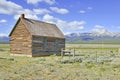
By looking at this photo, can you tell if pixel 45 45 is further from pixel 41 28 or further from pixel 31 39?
pixel 31 39

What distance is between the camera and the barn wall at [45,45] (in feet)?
137

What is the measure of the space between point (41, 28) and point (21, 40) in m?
5.37

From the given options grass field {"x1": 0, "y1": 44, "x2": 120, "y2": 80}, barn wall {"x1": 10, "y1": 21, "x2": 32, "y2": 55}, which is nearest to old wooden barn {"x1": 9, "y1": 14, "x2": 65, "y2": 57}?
barn wall {"x1": 10, "y1": 21, "x2": 32, "y2": 55}

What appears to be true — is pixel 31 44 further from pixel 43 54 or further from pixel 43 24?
pixel 43 24

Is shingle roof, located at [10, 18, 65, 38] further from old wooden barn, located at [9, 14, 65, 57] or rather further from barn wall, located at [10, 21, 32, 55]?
barn wall, located at [10, 21, 32, 55]

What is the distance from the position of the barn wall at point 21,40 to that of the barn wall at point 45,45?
1.04 meters

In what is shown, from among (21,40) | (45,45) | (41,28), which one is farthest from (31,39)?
(41,28)

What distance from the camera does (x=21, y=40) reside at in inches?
1662

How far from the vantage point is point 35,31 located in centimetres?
4262

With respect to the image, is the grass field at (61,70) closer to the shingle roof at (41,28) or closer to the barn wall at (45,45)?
the barn wall at (45,45)

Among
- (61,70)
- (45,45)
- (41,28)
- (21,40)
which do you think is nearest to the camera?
(61,70)

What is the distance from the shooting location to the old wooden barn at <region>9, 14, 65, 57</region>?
41362 millimetres

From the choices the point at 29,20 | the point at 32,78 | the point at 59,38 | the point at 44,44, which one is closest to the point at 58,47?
the point at 59,38

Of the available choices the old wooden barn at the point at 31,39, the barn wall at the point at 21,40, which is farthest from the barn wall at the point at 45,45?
the barn wall at the point at 21,40
